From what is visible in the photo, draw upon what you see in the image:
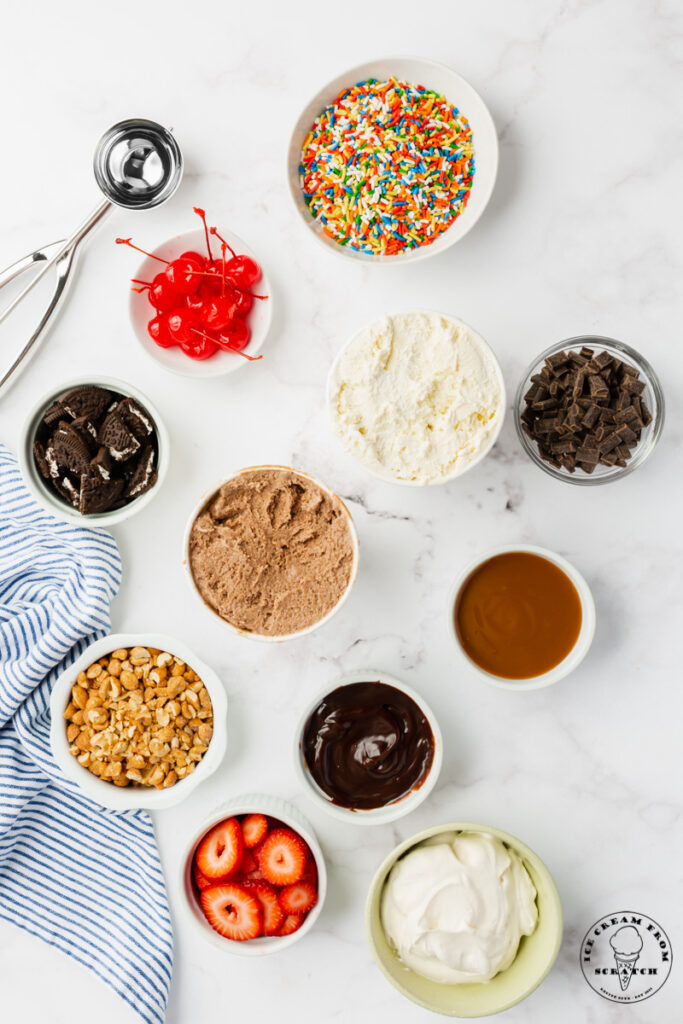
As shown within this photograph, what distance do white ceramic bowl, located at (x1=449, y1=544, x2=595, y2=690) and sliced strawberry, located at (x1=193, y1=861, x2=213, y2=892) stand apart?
784 millimetres

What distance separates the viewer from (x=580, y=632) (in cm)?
180

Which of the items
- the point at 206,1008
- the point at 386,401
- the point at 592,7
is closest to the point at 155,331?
the point at 386,401

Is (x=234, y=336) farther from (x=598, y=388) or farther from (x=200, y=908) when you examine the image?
(x=200, y=908)

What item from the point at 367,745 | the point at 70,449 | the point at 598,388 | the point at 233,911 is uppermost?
the point at 598,388

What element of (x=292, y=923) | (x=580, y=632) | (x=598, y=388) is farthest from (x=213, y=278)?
(x=292, y=923)

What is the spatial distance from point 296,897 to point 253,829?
180 millimetres

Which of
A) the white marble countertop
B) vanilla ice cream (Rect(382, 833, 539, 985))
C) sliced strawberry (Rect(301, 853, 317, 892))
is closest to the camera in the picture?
vanilla ice cream (Rect(382, 833, 539, 985))

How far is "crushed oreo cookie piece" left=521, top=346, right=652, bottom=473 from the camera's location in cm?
172

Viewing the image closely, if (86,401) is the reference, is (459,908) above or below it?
below

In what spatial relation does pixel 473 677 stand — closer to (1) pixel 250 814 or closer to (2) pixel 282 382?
(1) pixel 250 814

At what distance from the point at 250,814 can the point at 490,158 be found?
1.63 m

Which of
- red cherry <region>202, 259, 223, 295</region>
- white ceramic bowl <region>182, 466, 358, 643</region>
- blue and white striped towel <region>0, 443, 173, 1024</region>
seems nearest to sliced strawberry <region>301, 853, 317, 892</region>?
blue and white striped towel <region>0, 443, 173, 1024</region>

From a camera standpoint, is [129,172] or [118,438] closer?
[118,438]

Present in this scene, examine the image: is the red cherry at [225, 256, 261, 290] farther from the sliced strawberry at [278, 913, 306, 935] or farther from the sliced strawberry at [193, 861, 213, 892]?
the sliced strawberry at [278, 913, 306, 935]
